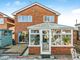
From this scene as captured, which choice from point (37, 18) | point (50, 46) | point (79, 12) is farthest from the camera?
point (79, 12)

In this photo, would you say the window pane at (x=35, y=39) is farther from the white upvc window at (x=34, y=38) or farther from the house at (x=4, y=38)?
the house at (x=4, y=38)

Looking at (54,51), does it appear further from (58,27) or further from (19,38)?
(19,38)

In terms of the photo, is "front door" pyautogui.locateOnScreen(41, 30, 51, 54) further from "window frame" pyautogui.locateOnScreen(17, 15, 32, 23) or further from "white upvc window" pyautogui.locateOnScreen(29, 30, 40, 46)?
"window frame" pyautogui.locateOnScreen(17, 15, 32, 23)

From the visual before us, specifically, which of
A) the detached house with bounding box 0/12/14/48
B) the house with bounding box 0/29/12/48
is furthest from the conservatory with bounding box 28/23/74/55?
the detached house with bounding box 0/12/14/48

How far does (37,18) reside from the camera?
1325 inches

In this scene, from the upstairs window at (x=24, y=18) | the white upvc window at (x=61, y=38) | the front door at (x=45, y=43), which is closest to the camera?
the front door at (x=45, y=43)

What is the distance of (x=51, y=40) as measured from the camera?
20.4m

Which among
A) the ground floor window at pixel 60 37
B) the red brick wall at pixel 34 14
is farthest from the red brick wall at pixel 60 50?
the red brick wall at pixel 34 14

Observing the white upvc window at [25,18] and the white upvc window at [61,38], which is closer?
the white upvc window at [61,38]

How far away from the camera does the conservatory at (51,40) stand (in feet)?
66.6

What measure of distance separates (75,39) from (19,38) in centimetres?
1224

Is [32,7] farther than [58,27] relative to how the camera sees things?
Yes

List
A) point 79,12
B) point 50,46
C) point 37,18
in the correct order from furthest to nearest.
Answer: point 79,12
point 37,18
point 50,46

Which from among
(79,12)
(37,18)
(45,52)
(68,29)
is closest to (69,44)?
(68,29)
